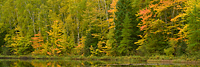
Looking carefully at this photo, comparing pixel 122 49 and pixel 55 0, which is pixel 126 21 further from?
pixel 55 0

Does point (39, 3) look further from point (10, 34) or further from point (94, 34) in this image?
point (94, 34)

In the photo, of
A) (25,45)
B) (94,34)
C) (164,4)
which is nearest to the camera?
(164,4)

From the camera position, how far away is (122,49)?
36250mm

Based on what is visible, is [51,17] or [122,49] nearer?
[122,49]

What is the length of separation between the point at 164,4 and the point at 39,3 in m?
33.0

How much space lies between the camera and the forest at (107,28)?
30312 millimetres

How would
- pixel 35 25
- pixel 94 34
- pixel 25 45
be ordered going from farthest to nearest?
1. pixel 35 25
2. pixel 25 45
3. pixel 94 34

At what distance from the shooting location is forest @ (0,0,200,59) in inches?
1193

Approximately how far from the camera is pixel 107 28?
44438 mm

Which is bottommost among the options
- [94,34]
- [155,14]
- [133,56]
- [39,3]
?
[133,56]

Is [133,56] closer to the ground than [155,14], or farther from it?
closer to the ground

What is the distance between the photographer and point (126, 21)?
35.9m

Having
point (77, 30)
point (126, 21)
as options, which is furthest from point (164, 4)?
point (77, 30)

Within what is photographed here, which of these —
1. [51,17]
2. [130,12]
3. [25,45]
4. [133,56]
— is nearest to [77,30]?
[51,17]
